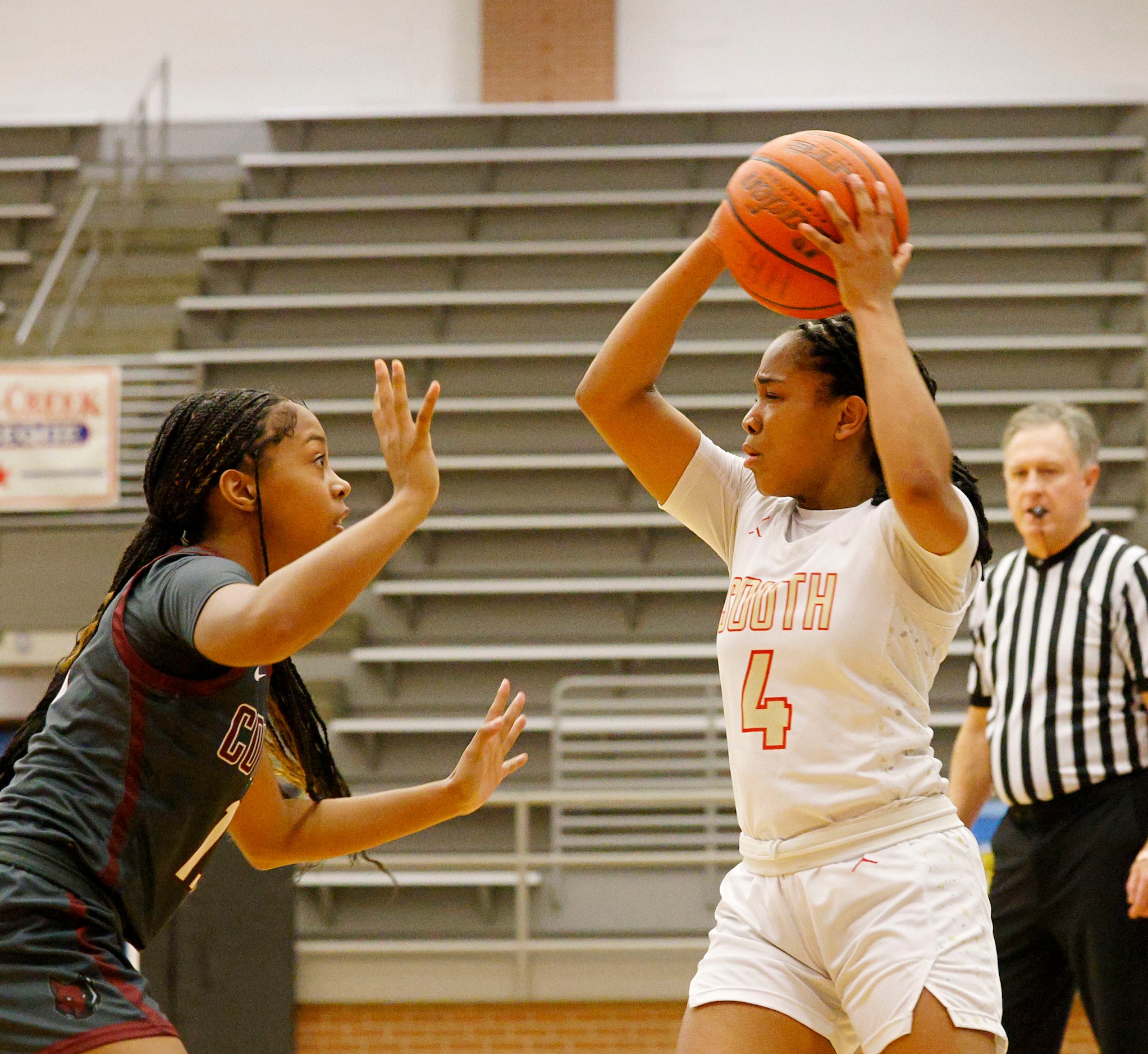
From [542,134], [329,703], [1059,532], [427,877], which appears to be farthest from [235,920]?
[542,134]

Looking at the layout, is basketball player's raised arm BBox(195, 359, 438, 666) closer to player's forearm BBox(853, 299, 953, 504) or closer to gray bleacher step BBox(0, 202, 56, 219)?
player's forearm BBox(853, 299, 953, 504)

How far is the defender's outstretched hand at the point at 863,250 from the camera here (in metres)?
1.76

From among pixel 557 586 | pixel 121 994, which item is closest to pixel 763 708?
pixel 121 994

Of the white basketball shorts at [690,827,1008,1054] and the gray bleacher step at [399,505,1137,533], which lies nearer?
the white basketball shorts at [690,827,1008,1054]

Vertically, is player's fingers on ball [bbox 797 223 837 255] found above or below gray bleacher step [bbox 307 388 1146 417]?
above

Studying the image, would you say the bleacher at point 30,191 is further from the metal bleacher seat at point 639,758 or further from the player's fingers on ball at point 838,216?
the player's fingers on ball at point 838,216

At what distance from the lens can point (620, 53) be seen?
341 inches

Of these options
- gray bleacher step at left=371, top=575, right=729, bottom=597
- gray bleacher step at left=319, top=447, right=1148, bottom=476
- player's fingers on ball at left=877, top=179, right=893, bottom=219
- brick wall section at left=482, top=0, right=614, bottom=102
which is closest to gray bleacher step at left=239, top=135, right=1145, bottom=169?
brick wall section at left=482, top=0, right=614, bottom=102

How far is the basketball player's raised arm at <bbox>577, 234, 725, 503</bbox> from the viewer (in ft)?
6.73

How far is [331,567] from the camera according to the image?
1563 millimetres

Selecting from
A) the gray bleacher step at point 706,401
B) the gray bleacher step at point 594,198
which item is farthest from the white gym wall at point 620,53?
the gray bleacher step at point 706,401

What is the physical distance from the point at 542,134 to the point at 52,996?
25.1 feet

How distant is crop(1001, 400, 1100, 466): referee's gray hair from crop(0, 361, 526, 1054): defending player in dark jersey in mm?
1816

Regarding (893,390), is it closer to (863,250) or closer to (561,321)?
(863,250)
